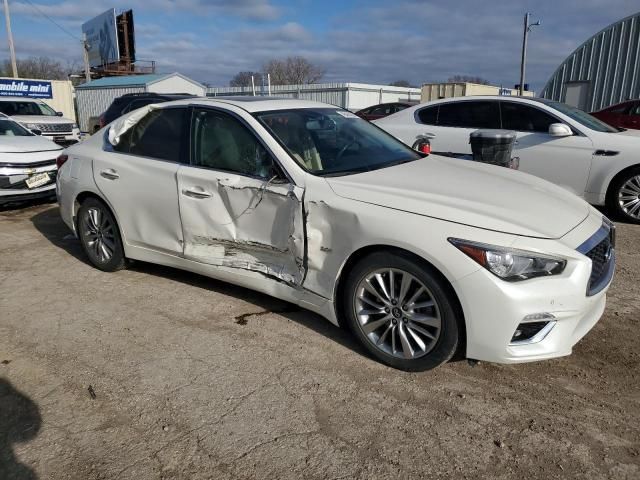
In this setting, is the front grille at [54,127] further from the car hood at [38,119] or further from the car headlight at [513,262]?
the car headlight at [513,262]

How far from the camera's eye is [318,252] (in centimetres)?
330

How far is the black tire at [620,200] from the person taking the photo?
6.44m

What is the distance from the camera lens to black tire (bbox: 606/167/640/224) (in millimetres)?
6441

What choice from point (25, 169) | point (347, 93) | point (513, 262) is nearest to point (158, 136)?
point (513, 262)

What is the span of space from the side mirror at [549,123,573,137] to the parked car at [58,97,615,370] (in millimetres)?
3001

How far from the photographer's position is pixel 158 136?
14.2 ft

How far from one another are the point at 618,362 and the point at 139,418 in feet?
9.36

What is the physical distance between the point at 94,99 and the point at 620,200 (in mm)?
31888

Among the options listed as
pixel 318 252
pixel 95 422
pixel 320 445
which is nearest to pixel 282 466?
pixel 320 445

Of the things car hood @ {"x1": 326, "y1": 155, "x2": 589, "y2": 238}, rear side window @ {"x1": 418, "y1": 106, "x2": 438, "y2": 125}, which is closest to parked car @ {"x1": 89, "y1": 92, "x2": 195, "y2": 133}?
rear side window @ {"x1": 418, "y1": 106, "x2": 438, "y2": 125}

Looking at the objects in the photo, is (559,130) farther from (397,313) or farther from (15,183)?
(15,183)

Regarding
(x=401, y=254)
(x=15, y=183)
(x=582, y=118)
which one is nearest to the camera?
(x=401, y=254)

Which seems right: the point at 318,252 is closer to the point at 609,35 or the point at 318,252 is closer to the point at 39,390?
the point at 39,390

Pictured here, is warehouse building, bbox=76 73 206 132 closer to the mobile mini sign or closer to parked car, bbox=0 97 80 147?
the mobile mini sign
